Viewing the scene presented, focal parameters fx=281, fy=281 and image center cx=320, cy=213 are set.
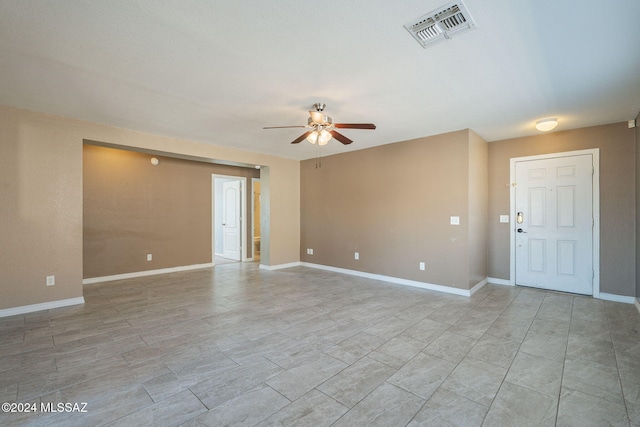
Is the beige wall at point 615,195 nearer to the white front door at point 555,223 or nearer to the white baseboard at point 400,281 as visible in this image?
the white front door at point 555,223

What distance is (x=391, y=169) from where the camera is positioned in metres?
5.21

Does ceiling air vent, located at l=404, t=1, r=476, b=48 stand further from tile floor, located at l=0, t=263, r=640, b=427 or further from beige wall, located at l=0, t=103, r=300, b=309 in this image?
beige wall, located at l=0, t=103, r=300, b=309

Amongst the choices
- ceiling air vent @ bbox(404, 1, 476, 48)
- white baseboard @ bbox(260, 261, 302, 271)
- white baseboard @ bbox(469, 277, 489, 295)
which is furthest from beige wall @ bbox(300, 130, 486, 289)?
ceiling air vent @ bbox(404, 1, 476, 48)

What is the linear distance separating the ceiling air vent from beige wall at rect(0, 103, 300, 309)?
14.0ft

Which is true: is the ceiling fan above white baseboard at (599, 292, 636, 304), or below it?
above

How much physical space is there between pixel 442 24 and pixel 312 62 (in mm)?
1018

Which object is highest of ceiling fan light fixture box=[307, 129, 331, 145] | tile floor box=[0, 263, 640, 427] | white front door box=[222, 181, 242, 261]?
ceiling fan light fixture box=[307, 129, 331, 145]

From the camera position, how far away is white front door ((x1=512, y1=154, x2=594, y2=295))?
4.19m

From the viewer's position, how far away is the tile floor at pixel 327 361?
1.80 meters

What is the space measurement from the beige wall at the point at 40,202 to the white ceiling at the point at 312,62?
0.27 m

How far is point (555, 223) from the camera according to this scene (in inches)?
175

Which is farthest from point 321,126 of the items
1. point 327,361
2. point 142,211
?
point 142,211

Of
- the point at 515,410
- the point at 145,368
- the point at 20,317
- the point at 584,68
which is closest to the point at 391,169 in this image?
the point at 584,68

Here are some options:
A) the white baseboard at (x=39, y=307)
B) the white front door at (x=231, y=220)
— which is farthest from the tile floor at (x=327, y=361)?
the white front door at (x=231, y=220)
